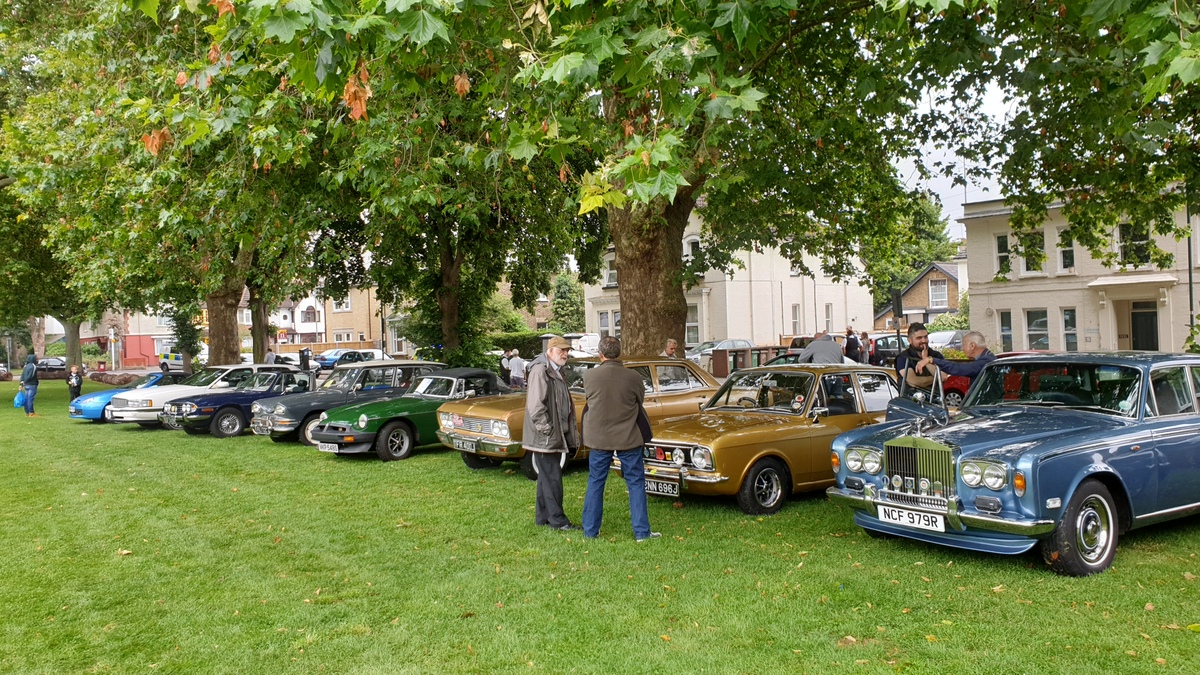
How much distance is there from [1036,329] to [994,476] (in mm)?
33572

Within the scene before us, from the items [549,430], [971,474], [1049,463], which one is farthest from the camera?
[549,430]

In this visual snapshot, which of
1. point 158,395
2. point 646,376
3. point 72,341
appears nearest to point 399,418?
point 646,376

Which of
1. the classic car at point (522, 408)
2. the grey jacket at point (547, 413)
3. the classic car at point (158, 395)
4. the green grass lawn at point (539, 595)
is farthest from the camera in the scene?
the classic car at point (158, 395)

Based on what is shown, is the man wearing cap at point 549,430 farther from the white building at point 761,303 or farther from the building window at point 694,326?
the building window at point 694,326

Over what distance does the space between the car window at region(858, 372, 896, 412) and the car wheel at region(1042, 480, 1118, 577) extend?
3347 mm

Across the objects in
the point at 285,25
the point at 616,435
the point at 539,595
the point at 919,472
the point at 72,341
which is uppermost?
the point at 285,25

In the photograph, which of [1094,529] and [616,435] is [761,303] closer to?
[616,435]

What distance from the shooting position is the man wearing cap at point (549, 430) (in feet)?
27.3

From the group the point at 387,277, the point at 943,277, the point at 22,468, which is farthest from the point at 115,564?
the point at 943,277

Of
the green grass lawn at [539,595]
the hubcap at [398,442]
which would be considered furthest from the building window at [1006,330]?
the green grass lawn at [539,595]

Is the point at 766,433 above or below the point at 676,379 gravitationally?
below

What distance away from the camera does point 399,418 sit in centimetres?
1365

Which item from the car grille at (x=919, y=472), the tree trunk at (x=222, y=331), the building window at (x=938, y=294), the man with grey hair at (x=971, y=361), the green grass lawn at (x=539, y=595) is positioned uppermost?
the building window at (x=938, y=294)

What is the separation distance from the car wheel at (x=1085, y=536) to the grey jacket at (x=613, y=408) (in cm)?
327
